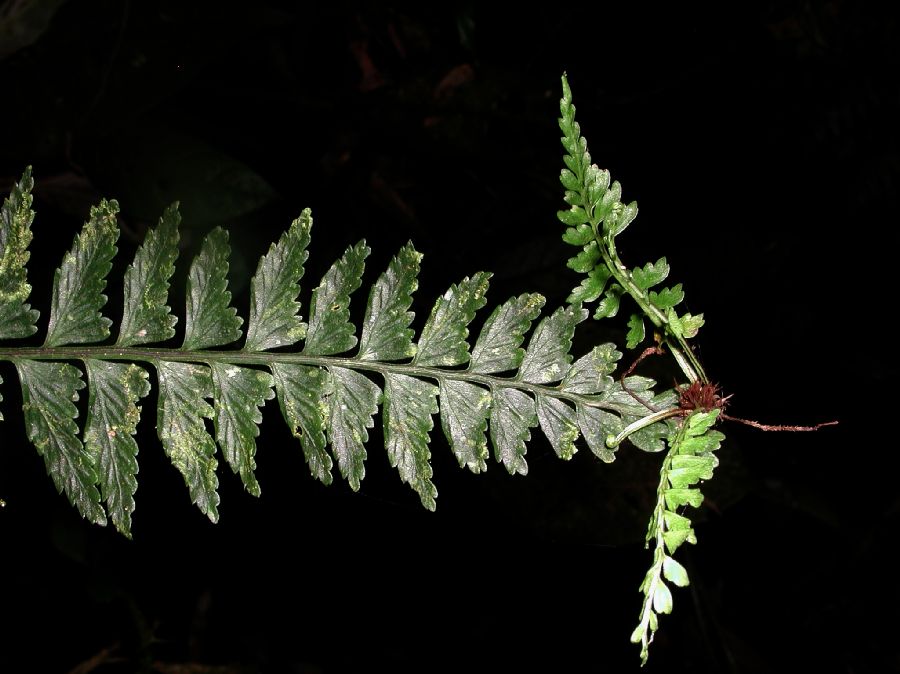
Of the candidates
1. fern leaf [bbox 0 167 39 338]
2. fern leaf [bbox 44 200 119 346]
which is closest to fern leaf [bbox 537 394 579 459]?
fern leaf [bbox 44 200 119 346]

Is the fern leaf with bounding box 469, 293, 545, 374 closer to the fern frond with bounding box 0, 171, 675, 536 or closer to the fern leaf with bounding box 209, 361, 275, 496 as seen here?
the fern frond with bounding box 0, 171, 675, 536

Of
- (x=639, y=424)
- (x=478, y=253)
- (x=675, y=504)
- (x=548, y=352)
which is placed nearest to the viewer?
(x=675, y=504)

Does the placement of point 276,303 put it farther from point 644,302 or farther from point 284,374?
point 644,302

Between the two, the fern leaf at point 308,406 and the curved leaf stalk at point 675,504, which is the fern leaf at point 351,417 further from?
the curved leaf stalk at point 675,504

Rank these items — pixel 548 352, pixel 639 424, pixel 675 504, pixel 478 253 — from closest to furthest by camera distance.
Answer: pixel 675 504 < pixel 639 424 < pixel 548 352 < pixel 478 253

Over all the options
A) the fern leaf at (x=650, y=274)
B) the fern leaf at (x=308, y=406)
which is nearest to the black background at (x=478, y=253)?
the fern leaf at (x=308, y=406)

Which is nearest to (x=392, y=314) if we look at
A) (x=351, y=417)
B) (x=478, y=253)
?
(x=351, y=417)
